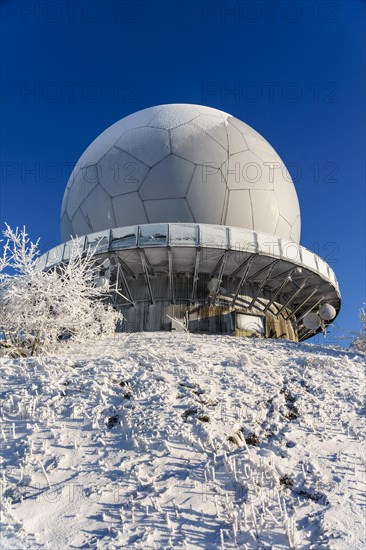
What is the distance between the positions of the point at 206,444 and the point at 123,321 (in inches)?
441

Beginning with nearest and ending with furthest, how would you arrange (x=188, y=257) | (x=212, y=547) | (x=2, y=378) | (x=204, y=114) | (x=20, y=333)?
(x=212, y=547)
(x=2, y=378)
(x=20, y=333)
(x=188, y=257)
(x=204, y=114)

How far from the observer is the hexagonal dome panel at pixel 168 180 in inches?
716

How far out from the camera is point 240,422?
8.07m

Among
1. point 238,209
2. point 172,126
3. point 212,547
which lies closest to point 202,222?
point 238,209

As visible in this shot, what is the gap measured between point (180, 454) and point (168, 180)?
12.8 metres

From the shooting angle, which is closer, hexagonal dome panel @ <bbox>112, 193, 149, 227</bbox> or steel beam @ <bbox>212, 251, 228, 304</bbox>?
steel beam @ <bbox>212, 251, 228, 304</bbox>

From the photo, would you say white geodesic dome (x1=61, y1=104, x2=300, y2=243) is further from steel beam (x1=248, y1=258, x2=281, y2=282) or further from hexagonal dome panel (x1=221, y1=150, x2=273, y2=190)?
steel beam (x1=248, y1=258, x2=281, y2=282)

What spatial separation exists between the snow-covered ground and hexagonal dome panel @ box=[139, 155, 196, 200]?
28.2 feet

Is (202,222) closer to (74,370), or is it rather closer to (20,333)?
(20,333)

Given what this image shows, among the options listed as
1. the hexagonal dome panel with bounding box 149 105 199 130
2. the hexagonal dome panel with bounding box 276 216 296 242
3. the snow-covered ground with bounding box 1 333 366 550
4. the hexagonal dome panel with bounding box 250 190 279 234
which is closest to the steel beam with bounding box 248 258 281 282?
the hexagonal dome panel with bounding box 250 190 279 234

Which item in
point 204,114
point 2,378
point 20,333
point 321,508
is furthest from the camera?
point 204,114

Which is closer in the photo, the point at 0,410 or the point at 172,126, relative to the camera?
the point at 0,410

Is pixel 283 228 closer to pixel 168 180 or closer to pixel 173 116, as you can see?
pixel 168 180

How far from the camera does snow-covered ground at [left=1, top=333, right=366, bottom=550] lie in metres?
5.54
